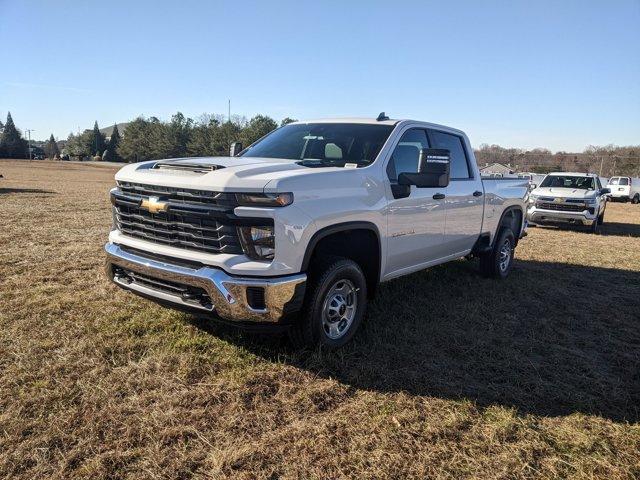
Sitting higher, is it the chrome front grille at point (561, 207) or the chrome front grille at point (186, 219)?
the chrome front grille at point (186, 219)

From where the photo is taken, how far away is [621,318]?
213 inches

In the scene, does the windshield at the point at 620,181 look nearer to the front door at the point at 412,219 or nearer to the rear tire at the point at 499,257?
the rear tire at the point at 499,257

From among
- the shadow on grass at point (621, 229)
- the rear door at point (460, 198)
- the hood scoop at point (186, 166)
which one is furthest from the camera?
the shadow on grass at point (621, 229)

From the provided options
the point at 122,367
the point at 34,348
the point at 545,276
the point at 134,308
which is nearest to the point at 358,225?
the point at 122,367

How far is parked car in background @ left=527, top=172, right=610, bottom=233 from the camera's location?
12930mm

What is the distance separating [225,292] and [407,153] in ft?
7.90

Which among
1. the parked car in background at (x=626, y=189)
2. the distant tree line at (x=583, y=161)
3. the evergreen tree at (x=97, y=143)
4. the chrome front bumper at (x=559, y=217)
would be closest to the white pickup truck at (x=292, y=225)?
the chrome front bumper at (x=559, y=217)

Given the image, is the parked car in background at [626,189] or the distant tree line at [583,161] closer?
the parked car in background at [626,189]

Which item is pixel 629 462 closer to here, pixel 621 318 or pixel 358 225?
pixel 358 225

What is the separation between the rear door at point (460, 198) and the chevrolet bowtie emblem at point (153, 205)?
9.87 ft

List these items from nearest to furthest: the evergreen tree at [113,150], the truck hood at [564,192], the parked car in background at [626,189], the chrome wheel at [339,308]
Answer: the chrome wheel at [339,308]
the truck hood at [564,192]
the parked car in background at [626,189]
the evergreen tree at [113,150]

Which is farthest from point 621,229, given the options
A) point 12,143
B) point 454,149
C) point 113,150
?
point 113,150

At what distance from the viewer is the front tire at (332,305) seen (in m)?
3.55

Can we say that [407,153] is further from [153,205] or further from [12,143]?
[12,143]
